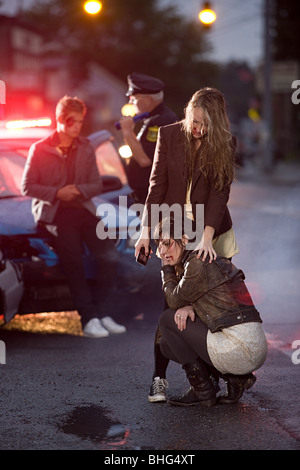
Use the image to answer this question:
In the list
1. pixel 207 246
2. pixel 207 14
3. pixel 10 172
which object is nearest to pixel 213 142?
pixel 207 246

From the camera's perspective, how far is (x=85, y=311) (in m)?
7.28

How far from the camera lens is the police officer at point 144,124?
6766 millimetres

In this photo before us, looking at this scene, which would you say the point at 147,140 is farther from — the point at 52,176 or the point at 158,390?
the point at 158,390

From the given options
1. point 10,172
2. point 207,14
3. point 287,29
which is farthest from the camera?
point 287,29

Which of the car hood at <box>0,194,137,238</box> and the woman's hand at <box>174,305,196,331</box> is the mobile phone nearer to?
the woman's hand at <box>174,305,196,331</box>

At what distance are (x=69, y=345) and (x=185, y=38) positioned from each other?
246 feet

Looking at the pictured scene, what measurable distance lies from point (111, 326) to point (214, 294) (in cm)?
256

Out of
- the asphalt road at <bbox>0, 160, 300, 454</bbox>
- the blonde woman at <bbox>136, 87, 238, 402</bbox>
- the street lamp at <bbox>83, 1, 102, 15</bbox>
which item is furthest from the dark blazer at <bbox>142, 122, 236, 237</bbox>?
the street lamp at <bbox>83, 1, 102, 15</bbox>

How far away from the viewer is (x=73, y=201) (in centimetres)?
737

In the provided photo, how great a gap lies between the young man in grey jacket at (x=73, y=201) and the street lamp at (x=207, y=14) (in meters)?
13.7

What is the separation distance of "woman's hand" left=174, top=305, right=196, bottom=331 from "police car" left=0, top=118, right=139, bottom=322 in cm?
212

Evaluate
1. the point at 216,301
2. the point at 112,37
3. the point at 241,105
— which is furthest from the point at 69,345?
the point at 241,105
